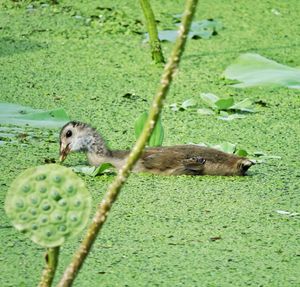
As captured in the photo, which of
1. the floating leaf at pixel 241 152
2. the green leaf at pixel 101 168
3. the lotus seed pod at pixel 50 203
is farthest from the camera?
the floating leaf at pixel 241 152

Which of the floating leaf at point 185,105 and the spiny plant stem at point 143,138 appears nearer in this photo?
the spiny plant stem at point 143,138

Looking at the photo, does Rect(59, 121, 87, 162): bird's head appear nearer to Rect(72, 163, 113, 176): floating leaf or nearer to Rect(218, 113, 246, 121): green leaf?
Rect(72, 163, 113, 176): floating leaf

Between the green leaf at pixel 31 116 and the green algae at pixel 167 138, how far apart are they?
0.08 meters

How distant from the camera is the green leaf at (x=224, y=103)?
4113 millimetres

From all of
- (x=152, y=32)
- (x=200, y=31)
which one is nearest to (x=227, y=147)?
(x=152, y=32)

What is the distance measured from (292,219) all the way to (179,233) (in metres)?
0.33

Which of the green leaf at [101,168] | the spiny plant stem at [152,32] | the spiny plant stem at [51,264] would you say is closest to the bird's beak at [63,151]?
the green leaf at [101,168]

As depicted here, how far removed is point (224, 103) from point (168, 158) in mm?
740

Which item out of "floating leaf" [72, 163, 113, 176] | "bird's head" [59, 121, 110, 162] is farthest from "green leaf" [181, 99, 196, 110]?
"floating leaf" [72, 163, 113, 176]

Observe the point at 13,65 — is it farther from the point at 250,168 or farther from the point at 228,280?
the point at 228,280

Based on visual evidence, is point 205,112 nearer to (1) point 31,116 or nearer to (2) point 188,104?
(2) point 188,104

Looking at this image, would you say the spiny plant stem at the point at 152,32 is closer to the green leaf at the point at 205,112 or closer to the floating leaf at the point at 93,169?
the green leaf at the point at 205,112

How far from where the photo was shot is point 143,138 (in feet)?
5.38

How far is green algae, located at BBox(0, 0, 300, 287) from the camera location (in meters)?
2.58
